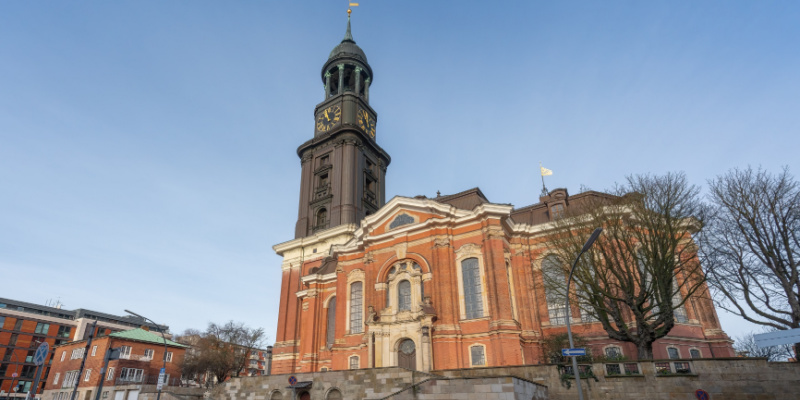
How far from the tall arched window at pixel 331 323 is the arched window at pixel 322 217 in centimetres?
1116

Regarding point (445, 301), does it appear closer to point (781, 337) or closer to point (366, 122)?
point (781, 337)

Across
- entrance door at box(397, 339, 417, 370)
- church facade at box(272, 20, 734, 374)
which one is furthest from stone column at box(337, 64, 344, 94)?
entrance door at box(397, 339, 417, 370)

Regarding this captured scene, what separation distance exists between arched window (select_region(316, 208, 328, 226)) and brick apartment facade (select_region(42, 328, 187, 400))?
69.1 feet

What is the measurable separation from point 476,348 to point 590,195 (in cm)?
1296

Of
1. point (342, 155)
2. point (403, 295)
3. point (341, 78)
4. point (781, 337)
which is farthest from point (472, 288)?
point (341, 78)

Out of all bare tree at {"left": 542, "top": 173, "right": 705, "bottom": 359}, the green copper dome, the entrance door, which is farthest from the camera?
the green copper dome

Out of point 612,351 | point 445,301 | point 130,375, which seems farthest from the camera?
point 130,375

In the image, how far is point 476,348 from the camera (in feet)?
85.1

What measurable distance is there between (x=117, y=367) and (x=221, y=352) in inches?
376

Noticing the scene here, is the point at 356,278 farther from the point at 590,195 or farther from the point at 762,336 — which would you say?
the point at 762,336

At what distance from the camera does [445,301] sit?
27562 millimetres

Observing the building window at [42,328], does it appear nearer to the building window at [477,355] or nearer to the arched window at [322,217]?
the arched window at [322,217]

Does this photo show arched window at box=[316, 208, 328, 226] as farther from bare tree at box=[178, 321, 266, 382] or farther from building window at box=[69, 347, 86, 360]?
building window at box=[69, 347, 86, 360]

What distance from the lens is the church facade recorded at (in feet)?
86.0
